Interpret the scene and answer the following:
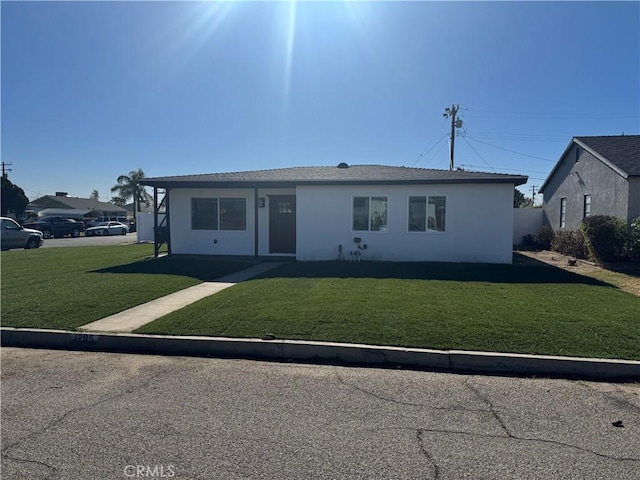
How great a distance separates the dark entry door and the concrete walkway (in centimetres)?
403

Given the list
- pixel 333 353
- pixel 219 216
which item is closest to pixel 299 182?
pixel 219 216

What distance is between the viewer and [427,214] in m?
13.2

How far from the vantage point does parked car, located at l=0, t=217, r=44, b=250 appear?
21016mm

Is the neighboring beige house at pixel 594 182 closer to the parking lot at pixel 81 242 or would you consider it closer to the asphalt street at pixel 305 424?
the asphalt street at pixel 305 424

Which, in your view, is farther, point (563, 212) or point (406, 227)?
point (563, 212)

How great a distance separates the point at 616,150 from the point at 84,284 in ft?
62.9

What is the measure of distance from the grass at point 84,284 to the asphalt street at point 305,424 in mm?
1999

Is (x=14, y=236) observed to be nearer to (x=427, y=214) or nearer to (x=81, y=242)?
(x=81, y=242)

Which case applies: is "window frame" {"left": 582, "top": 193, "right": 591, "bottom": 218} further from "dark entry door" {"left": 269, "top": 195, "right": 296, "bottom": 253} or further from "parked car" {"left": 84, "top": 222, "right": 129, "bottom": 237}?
"parked car" {"left": 84, "top": 222, "right": 129, "bottom": 237}

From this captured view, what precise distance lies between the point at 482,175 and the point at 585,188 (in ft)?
24.5

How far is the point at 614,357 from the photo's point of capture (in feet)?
15.4

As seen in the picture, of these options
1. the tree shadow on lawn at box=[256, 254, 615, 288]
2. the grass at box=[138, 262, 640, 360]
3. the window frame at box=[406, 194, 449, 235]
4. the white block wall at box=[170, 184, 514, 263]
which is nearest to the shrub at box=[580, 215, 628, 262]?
the tree shadow on lawn at box=[256, 254, 615, 288]

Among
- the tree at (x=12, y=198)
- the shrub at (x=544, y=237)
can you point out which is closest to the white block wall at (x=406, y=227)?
the shrub at (x=544, y=237)

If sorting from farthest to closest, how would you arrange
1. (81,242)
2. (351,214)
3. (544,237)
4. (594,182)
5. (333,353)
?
(81,242)
(544,237)
(594,182)
(351,214)
(333,353)
